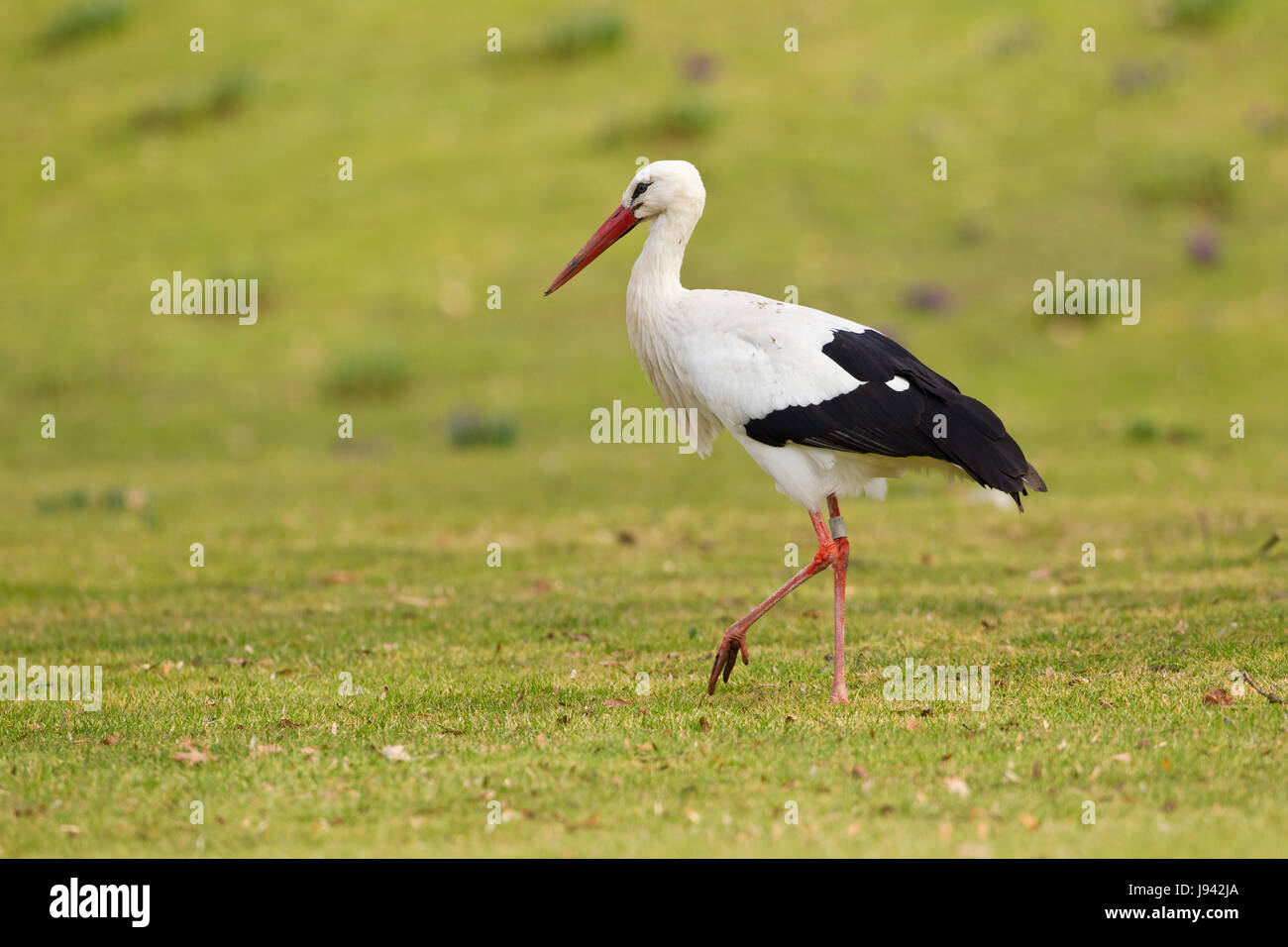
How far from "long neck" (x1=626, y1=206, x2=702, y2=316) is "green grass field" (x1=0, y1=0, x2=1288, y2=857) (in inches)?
77.8

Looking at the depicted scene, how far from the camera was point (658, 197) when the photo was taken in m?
8.30

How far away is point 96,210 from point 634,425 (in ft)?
33.8

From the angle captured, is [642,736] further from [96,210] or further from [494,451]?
[96,210]

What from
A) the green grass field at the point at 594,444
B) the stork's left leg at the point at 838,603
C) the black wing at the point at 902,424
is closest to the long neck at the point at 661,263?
the black wing at the point at 902,424

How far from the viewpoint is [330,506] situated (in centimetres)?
1486

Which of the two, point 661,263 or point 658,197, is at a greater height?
point 658,197

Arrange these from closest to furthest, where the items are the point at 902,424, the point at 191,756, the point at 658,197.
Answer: the point at 191,756 < the point at 902,424 < the point at 658,197

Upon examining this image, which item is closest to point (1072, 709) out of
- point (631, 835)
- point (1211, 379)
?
point (631, 835)

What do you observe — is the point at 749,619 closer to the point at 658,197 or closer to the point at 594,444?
the point at 658,197

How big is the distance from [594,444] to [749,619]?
10705 mm

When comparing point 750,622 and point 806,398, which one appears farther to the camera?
point 750,622

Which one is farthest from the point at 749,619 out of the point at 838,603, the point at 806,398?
the point at 806,398

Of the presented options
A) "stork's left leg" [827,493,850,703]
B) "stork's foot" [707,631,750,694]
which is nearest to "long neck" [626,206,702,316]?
"stork's left leg" [827,493,850,703]

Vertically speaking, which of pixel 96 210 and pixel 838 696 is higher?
pixel 96 210
